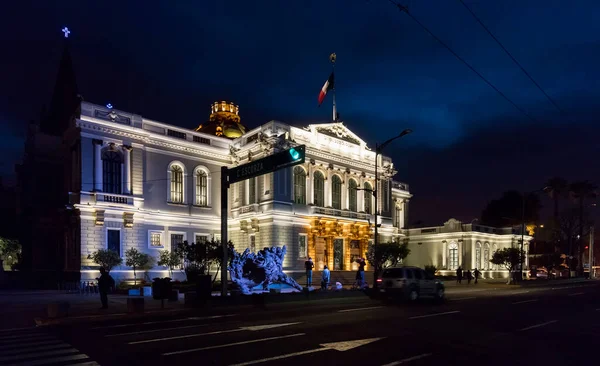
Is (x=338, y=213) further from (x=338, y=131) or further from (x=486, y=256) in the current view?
(x=486, y=256)

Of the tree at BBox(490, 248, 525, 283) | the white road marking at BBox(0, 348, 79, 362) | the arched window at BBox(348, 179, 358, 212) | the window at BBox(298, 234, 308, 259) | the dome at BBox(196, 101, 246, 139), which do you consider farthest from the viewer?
the dome at BBox(196, 101, 246, 139)

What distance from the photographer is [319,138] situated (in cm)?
4866

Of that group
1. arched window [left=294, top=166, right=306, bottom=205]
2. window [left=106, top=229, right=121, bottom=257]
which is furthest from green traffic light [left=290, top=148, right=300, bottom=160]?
arched window [left=294, top=166, right=306, bottom=205]

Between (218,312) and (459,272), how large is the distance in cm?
3353

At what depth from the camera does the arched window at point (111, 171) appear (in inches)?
1495

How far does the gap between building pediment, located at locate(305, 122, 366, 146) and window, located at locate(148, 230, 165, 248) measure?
18445 millimetres

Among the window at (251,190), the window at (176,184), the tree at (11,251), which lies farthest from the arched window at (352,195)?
the tree at (11,251)

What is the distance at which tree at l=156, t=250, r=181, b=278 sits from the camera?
125 ft

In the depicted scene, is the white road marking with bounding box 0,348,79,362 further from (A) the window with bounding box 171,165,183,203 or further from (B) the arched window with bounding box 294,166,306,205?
(B) the arched window with bounding box 294,166,306,205

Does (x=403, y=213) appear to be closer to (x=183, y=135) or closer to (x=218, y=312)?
(x=183, y=135)

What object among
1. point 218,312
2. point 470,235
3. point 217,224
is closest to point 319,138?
point 217,224

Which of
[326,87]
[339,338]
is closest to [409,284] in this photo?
[339,338]

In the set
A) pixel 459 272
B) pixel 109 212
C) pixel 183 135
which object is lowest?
pixel 459 272

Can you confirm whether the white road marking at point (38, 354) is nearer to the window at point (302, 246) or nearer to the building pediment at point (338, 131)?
the window at point (302, 246)
